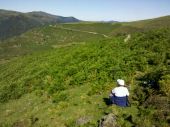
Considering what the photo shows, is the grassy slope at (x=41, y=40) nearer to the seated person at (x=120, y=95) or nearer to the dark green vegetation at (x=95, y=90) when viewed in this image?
the dark green vegetation at (x=95, y=90)

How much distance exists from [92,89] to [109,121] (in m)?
6.12

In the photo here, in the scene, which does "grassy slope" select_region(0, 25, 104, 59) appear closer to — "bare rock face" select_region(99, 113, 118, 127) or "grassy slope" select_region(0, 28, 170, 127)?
"grassy slope" select_region(0, 28, 170, 127)

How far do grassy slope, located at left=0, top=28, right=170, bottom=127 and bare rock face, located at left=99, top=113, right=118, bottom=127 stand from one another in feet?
0.99

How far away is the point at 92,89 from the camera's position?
21.3 meters

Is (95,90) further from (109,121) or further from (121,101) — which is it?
(109,121)

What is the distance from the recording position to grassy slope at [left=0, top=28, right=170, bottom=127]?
16.9 metres

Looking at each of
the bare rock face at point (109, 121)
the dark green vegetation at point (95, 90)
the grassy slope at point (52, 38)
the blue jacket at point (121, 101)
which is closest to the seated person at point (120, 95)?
the blue jacket at point (121, 101)

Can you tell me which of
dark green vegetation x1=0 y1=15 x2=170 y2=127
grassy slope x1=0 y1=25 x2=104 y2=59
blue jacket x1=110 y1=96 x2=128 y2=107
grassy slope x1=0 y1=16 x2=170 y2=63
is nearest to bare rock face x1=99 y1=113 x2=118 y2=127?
dark green vegetation x1=0 y1=15 x2=170 y2=127

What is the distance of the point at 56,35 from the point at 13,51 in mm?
21340

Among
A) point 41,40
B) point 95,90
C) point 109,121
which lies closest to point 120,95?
point 109,121

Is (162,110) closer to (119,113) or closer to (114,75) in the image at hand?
(119,113)

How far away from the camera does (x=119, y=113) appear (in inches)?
640

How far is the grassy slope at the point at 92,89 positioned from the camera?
16.9m

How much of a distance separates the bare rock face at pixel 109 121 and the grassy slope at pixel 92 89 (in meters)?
0.30
